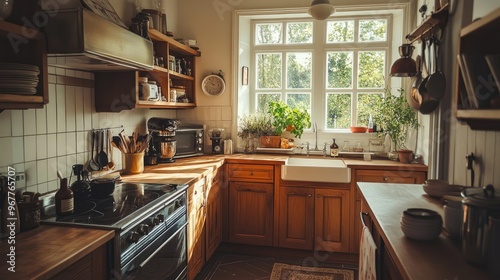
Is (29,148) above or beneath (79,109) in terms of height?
beneath

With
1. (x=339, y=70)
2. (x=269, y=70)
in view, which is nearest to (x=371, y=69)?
(x=339, y=70)

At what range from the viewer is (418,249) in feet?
4.03

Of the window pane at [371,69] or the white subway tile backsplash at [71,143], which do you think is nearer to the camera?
the white subway tile backsplash at [71,143]

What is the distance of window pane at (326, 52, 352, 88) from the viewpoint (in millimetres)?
3912

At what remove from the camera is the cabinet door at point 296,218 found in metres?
3.25

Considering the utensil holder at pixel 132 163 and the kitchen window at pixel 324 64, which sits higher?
the kitchen window at pixel 324 64

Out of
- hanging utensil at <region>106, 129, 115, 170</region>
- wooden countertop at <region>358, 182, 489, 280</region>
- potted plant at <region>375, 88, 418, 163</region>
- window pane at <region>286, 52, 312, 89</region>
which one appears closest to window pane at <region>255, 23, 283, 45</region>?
window pane at <region>286, 52, 312, 89</region>

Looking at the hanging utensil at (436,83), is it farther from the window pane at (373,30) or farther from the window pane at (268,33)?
the window pane at (268,33)

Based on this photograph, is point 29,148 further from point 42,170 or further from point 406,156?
point 406,156

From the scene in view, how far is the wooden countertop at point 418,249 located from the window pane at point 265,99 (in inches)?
93.3

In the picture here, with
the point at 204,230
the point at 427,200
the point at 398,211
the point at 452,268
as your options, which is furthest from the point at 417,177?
the point at 452,268

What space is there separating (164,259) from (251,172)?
4.90ft

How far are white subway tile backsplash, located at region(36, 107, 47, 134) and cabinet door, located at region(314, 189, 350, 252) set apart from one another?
88.6 inches

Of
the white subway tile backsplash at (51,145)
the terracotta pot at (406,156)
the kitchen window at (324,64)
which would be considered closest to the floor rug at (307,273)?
the terracotta pot at (406,156)
